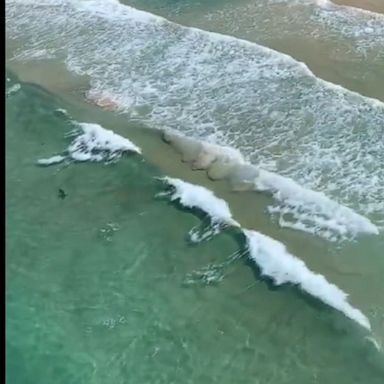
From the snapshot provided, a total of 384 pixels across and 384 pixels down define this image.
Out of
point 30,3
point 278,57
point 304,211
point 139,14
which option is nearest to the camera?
point 304,211

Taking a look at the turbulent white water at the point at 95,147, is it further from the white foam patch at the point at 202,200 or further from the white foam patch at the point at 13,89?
the white foam patch at the point at 13,89

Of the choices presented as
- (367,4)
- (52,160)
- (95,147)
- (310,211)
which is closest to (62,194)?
(52,160)

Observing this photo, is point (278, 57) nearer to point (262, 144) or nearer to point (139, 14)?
point (262, 144)

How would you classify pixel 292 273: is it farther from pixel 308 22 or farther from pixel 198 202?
pixel 308 22

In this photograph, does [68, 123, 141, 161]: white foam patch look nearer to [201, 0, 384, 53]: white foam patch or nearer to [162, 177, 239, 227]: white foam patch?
[162, 177, 239, 227]: white foam patch

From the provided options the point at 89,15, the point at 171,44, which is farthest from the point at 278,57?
the point at 89,15

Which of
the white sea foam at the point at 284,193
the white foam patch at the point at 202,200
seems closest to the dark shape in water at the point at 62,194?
the white foam patch at the point at 202,200
